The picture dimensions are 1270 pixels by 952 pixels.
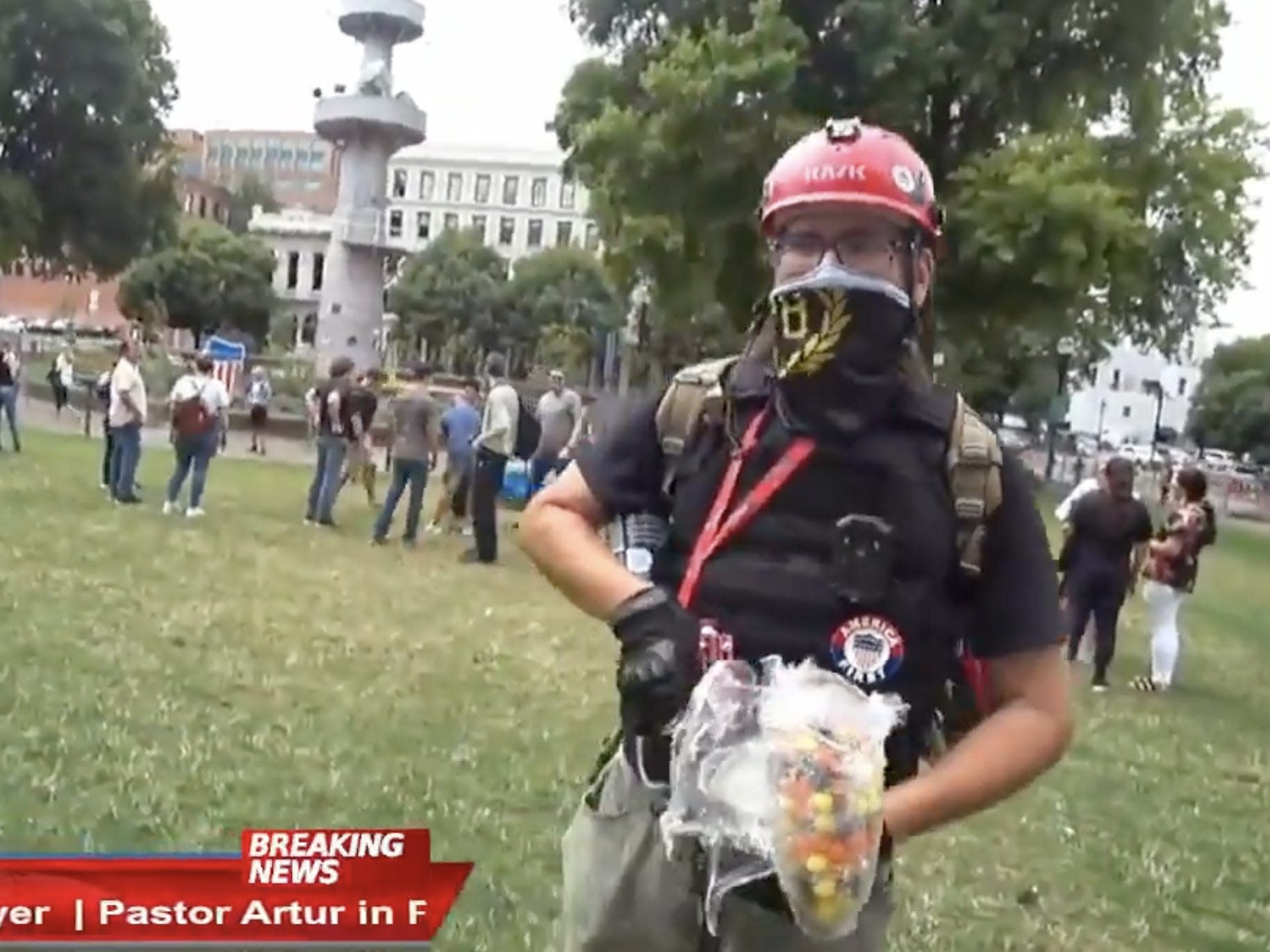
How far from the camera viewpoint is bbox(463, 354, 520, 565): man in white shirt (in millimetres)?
14336

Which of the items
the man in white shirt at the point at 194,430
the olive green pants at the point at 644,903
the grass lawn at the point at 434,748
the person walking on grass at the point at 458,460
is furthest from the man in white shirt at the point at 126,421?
the olive green pants at the point at 644,903

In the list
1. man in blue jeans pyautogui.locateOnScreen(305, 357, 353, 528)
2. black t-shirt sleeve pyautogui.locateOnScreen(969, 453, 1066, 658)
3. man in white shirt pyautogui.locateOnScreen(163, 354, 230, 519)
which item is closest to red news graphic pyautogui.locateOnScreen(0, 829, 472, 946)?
black t-shirt sleeve pyautogui.locateOnScreen(969, 453, 1066, 658)

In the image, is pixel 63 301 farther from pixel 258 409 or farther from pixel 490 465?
pixel 490 465

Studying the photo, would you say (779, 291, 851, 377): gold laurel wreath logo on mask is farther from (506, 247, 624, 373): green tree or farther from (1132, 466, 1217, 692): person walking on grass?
(506, 247, 624, 373): green tree

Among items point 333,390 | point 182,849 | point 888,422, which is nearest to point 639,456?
point 888,422

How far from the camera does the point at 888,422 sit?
2.18 metres

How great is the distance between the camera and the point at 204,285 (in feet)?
242

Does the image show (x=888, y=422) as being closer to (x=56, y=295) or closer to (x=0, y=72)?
(x=0, y=72)

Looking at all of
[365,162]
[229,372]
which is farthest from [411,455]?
[365,162]

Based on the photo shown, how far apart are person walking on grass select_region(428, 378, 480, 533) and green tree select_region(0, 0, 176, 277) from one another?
1134 inches

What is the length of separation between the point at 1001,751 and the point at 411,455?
12.9 metres

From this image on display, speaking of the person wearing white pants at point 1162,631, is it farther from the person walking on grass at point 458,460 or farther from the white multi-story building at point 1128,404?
the white multi-story building at point 1128,404

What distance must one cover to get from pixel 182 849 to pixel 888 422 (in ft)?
12.6

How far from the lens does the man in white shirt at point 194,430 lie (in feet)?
48.4
